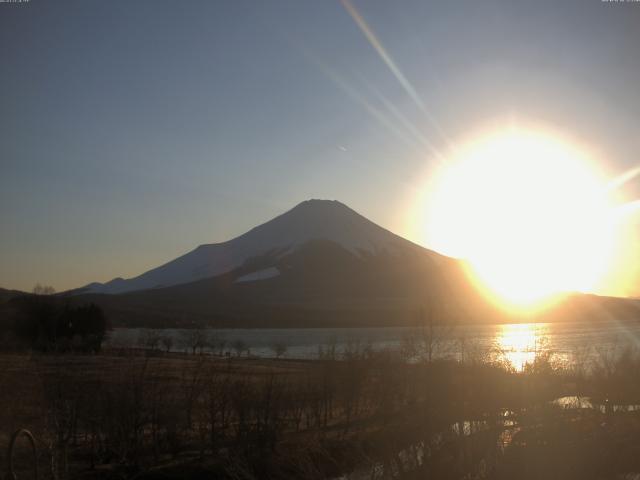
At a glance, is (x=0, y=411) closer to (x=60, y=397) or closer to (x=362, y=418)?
(x=60, y=397)

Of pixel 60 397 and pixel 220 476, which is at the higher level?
pixel 60 397

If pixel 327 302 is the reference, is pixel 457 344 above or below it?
below

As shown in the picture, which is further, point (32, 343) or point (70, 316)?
point (70, 316)

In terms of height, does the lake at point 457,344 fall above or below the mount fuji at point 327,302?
below

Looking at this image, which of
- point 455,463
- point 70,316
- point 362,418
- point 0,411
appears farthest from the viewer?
point 70,316

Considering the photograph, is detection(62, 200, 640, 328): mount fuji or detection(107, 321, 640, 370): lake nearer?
detection(107, 321, 640, 370): lake

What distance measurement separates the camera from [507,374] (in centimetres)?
3061

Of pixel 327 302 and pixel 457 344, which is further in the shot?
pixel 327 302

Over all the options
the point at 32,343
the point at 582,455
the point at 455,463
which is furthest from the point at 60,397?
the point at 32,343

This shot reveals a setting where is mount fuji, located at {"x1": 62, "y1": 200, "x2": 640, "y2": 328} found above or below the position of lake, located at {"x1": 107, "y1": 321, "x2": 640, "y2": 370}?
above

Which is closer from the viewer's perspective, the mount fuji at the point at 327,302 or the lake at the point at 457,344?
the lake at the point at 457,344

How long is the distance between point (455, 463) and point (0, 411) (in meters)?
14.0

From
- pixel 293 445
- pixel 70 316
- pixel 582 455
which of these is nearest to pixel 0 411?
pixel 293 445

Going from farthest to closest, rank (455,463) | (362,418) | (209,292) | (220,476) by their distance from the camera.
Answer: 1. (209,292)
2. (362,418)
3. (220,476)
4. (455,463)
